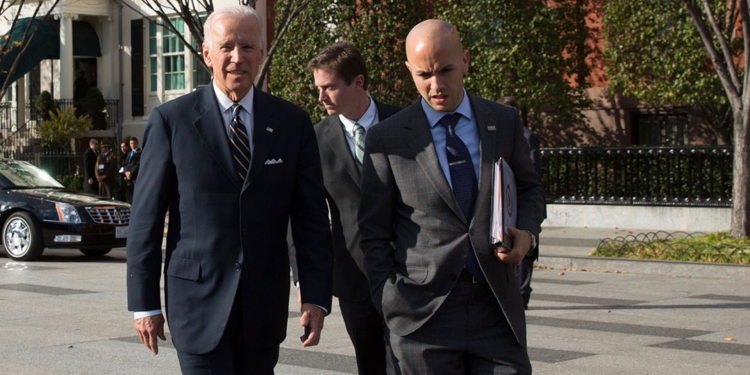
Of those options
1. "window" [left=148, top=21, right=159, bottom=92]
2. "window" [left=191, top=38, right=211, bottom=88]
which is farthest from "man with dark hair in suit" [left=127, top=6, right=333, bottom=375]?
"window" [left=148, top=21, right=159, bottom=92]

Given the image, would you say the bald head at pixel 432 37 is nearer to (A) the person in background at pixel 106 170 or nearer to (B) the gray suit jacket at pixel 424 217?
(B) the gray suit jacket at pixel 424 217

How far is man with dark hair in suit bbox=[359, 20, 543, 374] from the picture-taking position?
3795 mm

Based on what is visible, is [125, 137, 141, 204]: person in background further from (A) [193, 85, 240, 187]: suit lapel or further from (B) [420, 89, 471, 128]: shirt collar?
(B) [420, 89, 471, 128]: shirt collar

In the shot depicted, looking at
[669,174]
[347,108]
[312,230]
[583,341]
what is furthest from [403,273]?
[669,174]

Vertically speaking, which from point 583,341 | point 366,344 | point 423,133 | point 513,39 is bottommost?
point 583,341

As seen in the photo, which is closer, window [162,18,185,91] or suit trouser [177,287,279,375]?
suit trouser [177,287,279,375]

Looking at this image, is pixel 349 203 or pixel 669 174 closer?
pixel 349 203

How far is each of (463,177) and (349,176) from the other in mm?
1143

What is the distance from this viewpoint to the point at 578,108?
23359 mm

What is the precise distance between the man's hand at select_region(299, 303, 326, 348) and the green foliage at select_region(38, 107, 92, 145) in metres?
28.2

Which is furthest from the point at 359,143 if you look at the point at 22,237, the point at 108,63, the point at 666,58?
the point at 108,63

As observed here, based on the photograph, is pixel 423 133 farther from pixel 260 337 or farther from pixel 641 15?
pixel 641 15

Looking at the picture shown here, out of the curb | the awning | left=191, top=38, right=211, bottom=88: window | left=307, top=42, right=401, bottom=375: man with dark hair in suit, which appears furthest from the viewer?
the awning

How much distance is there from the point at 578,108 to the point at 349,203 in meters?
19.0
